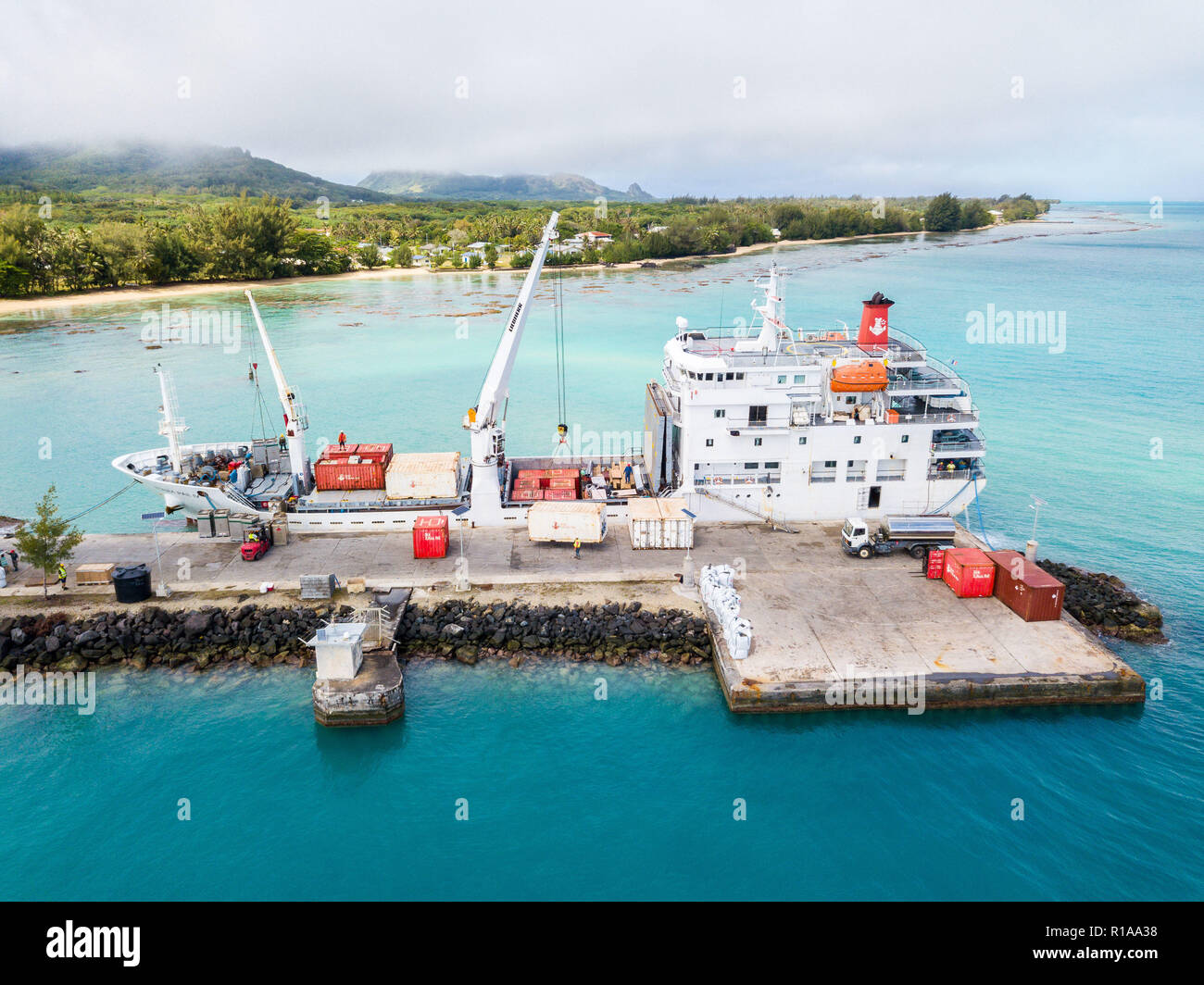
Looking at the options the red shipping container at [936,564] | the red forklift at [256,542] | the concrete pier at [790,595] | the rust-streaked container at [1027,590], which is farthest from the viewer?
the red forklift at [256,542]

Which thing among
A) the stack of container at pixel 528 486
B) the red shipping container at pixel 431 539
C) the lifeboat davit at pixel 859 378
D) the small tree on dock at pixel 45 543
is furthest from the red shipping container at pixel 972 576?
the small tree on dock at pixel 45 543

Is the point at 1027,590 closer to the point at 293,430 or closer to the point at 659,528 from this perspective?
the point at 659,528

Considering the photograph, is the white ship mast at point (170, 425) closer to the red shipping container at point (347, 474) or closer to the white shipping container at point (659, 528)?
the red shipping container at point (347, 474)

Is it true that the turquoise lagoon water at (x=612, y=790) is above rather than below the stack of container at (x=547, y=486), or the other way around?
below

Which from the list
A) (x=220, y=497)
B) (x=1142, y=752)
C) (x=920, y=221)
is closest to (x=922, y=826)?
(x=1142, y=752)

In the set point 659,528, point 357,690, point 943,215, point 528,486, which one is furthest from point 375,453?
point 943,215

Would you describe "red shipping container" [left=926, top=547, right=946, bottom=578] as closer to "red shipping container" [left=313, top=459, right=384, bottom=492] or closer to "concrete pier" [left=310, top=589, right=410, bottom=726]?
"concrete pier" [left=310, top=589, right=410, bottom=726]
